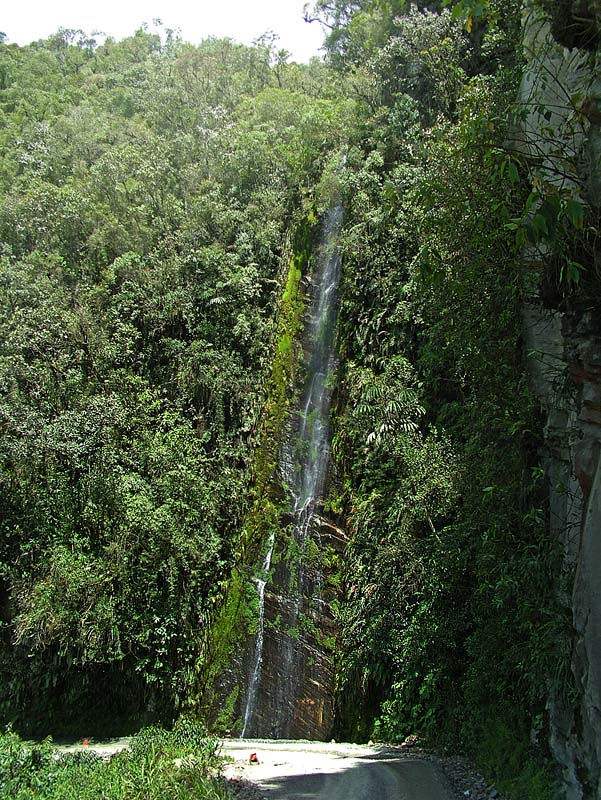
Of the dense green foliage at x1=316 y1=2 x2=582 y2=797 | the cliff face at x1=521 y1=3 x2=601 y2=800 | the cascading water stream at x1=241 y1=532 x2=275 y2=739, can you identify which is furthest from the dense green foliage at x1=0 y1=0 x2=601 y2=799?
the cascading water stream at x1=241 y1=532 x2=275 y2=739

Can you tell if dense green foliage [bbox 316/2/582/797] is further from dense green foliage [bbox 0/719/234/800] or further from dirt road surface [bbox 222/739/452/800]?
dense green foliage [bbox 0/719/234/800]

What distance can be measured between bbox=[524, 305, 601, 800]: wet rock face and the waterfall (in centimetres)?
565

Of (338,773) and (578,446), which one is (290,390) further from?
(578,446)

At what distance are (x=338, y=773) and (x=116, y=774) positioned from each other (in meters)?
2.55

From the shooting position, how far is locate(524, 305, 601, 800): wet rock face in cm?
648

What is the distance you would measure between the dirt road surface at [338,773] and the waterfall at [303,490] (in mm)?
1576

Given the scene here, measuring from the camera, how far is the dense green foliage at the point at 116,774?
665 centimetres

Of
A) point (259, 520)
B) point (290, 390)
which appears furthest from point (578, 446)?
point (290, 390)

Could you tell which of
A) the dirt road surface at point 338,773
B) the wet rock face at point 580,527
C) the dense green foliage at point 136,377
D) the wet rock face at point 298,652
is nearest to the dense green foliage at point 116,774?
the dirt road surface at point 338,773

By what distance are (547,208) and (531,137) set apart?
3775 mm

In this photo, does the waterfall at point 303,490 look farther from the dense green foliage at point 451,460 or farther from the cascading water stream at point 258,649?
the dense green foliage at point 451,460

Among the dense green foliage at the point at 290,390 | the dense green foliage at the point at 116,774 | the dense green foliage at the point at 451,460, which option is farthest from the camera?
the dense green foliage at the point at 290,390

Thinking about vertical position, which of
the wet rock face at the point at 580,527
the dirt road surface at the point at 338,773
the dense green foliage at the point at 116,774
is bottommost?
the dirt road surface at the point at 338,773

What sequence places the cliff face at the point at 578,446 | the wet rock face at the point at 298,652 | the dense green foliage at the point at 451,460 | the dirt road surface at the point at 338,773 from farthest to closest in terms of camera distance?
the wet rock face at the point at 298,652 → the dense green foliage at the point at 451,460 → the dirt road surface at the point at 338,773 → the cliff face at the point at 578,446
